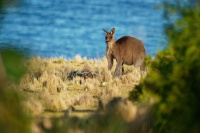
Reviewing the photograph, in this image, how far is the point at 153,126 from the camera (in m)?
11.0

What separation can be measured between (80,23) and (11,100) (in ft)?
232

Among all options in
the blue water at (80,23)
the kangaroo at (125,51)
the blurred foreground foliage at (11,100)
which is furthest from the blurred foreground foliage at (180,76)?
the blue water at (80,23)

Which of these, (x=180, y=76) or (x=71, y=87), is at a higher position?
(x=180, y=76)

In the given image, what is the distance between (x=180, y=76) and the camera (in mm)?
10391

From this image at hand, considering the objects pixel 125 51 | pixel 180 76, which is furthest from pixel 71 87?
pixel 180 76

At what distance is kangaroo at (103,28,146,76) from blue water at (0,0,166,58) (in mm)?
26035

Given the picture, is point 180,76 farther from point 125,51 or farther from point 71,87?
point 125,51

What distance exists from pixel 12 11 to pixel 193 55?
2.50 metres

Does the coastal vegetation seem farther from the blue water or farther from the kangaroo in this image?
the blue water

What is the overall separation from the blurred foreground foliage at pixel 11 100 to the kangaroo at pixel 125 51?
1156 cm

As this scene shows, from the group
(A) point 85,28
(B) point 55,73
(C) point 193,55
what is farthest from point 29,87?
(A) point 85,28

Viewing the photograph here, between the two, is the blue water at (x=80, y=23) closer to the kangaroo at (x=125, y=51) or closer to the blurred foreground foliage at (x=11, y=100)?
the kangaroo at (x=125, y=51)

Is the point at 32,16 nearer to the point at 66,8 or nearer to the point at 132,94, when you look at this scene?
the point at 66,8

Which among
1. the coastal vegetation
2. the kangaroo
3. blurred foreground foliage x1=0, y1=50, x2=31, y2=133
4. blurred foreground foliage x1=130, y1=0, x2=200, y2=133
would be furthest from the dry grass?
blurred foreground foliage x1=0, y1=50, x2=31, y2=133
